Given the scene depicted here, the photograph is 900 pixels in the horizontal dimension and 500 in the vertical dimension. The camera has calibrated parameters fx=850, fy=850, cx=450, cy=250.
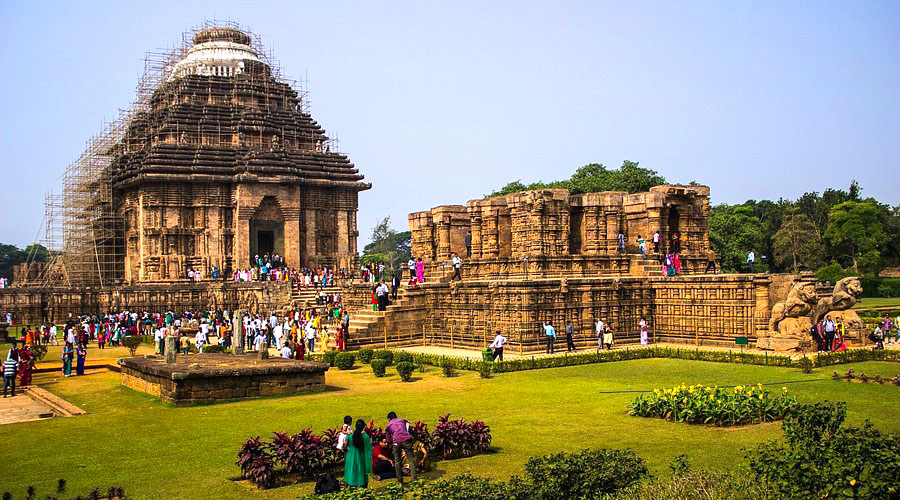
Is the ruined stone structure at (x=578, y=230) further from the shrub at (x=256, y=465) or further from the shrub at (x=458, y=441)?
the shrub at (x=256, y=465)

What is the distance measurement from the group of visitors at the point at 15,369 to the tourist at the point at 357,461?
41.5ft

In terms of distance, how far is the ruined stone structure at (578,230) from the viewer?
28.0 metres

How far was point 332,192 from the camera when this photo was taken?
47562 mm

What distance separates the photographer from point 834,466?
7359 millimetres

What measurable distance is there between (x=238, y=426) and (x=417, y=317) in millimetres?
14402

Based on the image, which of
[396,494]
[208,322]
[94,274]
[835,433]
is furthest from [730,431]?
[94,274]

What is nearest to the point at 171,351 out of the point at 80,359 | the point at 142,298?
the point at 80,359

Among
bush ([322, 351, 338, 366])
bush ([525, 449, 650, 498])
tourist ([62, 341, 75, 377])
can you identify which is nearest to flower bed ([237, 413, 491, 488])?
bush ([525, 449, 650, 498])

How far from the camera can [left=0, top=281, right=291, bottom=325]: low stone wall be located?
3703 cm

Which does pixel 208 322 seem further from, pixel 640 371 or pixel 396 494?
pixel 396 494

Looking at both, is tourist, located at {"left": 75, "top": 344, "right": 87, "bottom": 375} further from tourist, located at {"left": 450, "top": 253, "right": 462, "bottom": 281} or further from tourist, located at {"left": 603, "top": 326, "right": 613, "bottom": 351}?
tourist, located at {"left": 603, "top": 326, "right": 613, "bottom": 351}

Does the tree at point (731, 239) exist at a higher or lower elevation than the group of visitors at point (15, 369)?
higher

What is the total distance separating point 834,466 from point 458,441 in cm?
542

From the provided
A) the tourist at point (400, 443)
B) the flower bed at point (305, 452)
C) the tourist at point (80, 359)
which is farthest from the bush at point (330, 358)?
the tourist at point (400, 443)
